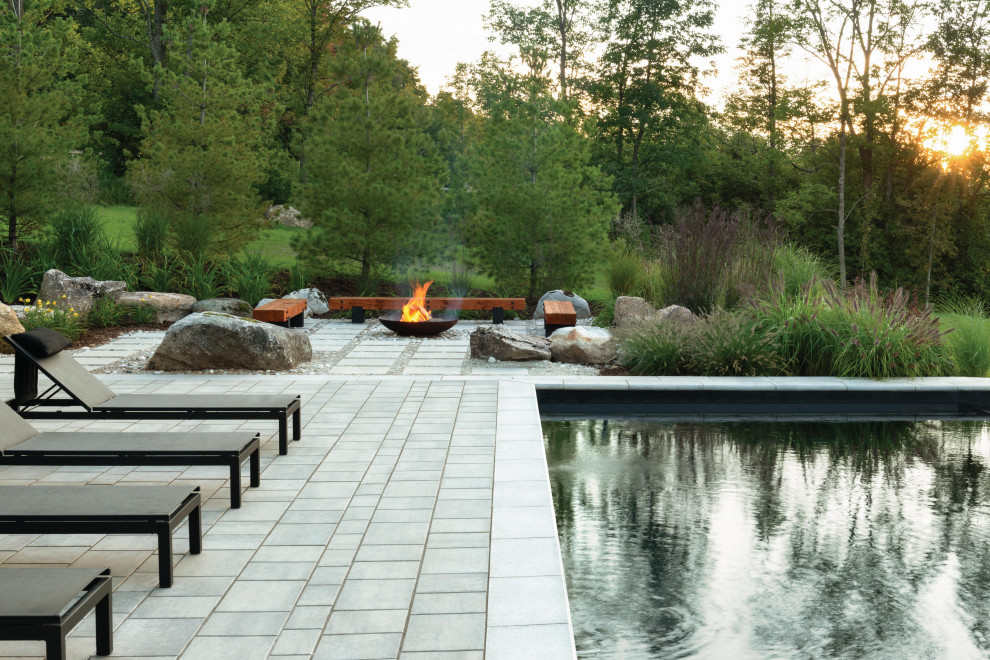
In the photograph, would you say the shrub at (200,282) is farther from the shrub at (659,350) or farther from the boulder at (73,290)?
the shrub at (659,350)

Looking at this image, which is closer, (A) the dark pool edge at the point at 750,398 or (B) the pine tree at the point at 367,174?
(A) the dark pool edge at the point at 750,398

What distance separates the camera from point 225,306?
1171 centimetres

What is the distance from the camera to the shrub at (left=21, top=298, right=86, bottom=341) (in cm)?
996

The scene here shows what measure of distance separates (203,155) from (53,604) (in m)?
12.5

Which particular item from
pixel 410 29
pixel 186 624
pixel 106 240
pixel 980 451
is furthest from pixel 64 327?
pixel 410 29

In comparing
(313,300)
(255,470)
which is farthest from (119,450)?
(313,300)

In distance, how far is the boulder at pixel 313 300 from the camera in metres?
13.1

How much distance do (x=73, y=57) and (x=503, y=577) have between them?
47.2 feet

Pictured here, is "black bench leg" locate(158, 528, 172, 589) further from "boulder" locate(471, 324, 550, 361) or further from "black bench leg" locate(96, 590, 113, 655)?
"boulder" locate(471, 324, 550, 361)

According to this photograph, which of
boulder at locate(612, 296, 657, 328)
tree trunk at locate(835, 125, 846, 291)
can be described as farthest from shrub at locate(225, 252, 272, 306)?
tree trunk at locate(835, 125, 846, 291)

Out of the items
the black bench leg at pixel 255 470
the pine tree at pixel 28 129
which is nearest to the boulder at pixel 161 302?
the pine tree at pixel 28 129

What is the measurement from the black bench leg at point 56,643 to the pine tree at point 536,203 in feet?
38.2

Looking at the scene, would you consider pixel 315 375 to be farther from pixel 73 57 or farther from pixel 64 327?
pixel 73 57

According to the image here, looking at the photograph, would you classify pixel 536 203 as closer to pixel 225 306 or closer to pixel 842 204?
pixel 225 306
